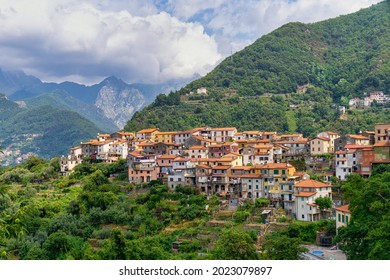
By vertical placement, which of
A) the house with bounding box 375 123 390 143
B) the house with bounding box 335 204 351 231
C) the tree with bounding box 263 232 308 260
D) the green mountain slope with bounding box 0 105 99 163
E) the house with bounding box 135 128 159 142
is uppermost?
the green mountain slope with bounding box 0 105 99 163

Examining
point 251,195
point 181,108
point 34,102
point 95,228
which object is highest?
point 34,102

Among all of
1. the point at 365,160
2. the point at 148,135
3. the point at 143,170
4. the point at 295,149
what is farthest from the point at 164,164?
the point at 365,160

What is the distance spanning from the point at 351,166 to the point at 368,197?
13.3 meters

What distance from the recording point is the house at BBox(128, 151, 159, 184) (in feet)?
126

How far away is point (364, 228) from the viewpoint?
18734 mm

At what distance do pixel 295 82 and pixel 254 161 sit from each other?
4695cm

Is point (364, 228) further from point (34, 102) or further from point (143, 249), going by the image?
point (34, 102)

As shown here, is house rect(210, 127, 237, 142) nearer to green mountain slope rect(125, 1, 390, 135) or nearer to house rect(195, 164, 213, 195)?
house rect(195, 164, 213, 195)

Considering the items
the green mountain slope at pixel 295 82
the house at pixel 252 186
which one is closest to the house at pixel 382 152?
the house at pixel 252 186

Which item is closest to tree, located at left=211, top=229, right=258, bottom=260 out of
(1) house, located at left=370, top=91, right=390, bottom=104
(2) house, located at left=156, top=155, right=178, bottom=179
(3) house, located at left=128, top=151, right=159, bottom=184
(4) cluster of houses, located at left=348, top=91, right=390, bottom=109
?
(2) house, located at left=156, top=155, right=178, bottom=179

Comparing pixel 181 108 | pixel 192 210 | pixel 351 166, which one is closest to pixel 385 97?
pixel 181 108

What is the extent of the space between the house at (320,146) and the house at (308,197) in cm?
961

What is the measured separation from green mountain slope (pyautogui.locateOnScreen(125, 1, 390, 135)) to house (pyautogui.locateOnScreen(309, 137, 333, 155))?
19.0 meters

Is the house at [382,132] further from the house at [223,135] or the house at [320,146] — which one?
the house at [223,135]
